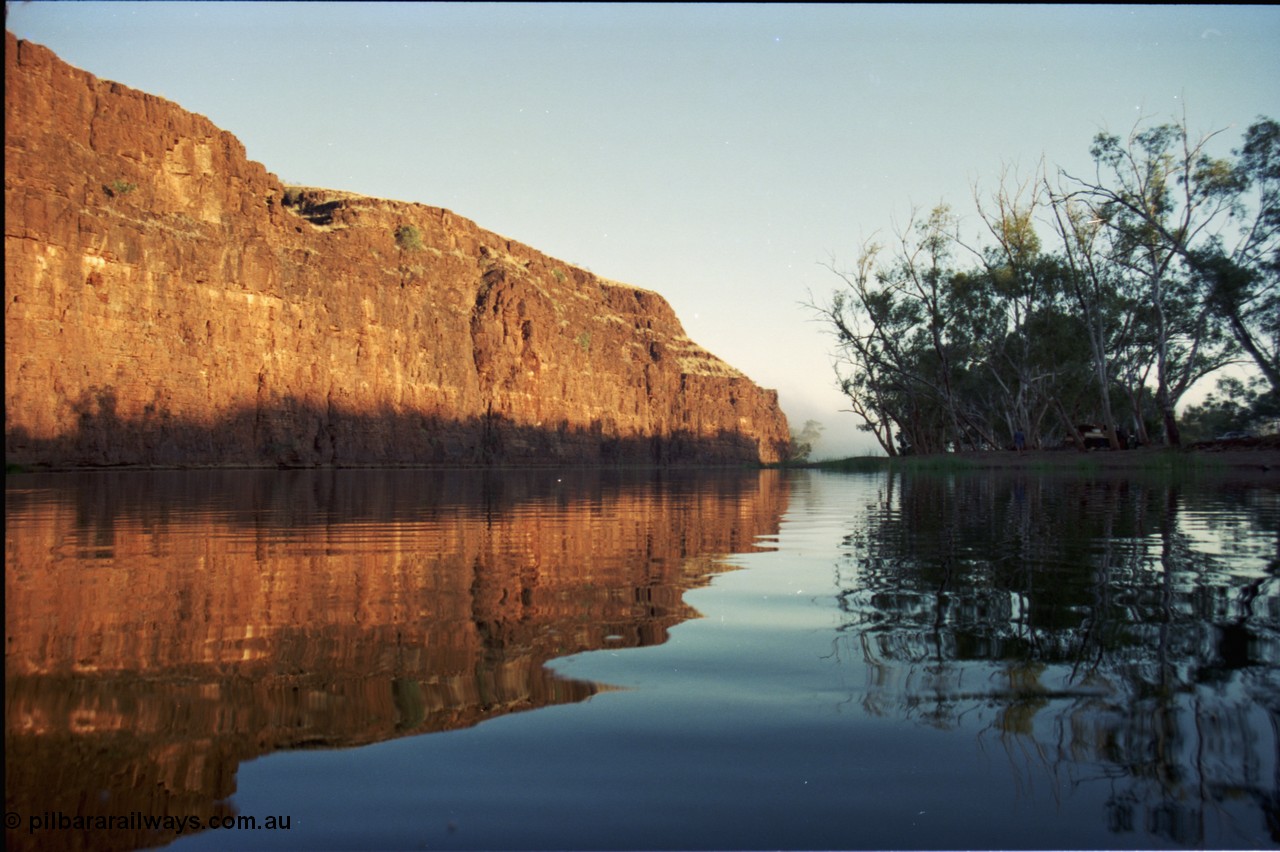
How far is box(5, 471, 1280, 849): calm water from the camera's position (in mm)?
2139

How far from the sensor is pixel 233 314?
7431cm

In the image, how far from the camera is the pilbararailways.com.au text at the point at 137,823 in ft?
6.99

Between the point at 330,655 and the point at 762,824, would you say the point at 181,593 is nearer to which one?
the point at 330,655

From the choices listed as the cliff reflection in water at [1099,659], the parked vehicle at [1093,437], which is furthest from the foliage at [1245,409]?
the cliff reflection in water at [1099,659]

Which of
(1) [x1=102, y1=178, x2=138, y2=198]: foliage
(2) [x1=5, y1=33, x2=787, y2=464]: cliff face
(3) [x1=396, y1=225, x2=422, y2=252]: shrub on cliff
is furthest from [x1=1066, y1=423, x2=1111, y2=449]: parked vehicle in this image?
(3) [x1=396, y1=225, x2=422, y2=252]: shrub on cliff

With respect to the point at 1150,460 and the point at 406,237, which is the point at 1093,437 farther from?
the point at 406,237

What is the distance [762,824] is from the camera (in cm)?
210

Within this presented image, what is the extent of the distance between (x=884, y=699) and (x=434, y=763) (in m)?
1.54

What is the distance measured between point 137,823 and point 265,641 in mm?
1790

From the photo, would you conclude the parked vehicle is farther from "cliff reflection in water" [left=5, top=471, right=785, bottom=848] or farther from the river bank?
"cliff reflection in water" [left=5, top=471, right=785, bottom=848]

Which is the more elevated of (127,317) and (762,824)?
(127,317)

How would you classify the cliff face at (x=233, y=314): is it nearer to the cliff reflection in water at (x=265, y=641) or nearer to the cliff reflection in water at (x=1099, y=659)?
the cliff reflection in water at (x=265, y=641)

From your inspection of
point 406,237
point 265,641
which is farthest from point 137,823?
point 406,237

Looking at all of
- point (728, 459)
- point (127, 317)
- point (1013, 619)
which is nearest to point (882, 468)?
point (1013, 619)
